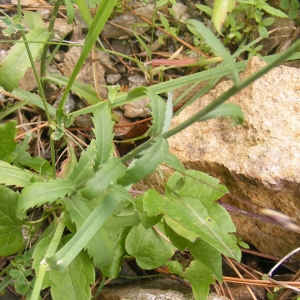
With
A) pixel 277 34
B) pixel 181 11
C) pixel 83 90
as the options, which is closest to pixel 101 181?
pixel 83 90

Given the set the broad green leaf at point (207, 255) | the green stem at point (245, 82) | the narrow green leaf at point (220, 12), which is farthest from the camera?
the broad green leaf at point (207, 255)

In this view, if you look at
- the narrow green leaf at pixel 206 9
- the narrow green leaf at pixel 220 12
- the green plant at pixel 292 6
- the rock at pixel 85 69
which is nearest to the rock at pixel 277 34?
the green plant at pixel 292 6

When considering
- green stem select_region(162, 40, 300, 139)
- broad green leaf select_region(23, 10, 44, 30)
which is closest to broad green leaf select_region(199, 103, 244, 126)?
green stem select_region(162, 40, 300, 139)

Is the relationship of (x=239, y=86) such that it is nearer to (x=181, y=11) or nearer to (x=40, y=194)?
(x=40, y=194)

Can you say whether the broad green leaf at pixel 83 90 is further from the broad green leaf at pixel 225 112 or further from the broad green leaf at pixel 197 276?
the broad green leaf at pixel 225 112

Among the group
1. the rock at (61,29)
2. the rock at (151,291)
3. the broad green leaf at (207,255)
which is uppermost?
the rock at (61,29)

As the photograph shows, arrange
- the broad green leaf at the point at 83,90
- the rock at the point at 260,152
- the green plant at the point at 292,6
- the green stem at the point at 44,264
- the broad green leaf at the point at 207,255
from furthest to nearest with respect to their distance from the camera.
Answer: the green plant at the point at 292,6, the broad green leaf at the point at 83,90, the rock at the point at 260,152, the broad green leaf at the point at 207,255, the green stem at the point at 44,264
